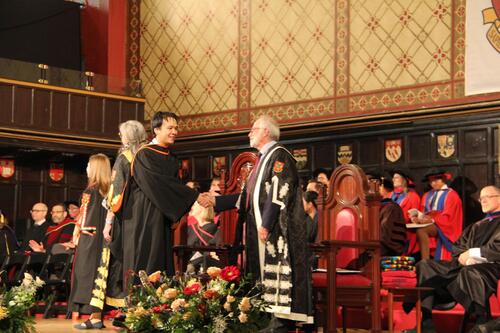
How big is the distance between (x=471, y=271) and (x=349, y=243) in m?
1.02

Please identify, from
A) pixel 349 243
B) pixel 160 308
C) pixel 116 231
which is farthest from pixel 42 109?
pixel 160 308

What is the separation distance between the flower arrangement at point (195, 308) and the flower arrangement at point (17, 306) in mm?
678

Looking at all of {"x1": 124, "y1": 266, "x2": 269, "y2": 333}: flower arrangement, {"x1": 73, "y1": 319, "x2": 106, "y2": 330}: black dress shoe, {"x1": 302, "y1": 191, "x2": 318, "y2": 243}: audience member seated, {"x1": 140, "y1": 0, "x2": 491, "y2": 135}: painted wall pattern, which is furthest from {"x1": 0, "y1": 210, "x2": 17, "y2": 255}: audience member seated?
{"x1": 124, "y1": 266, "x2": 269, "y2": 333}: flower arrangement

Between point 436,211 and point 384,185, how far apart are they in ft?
2.40

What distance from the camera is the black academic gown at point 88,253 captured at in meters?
9.02

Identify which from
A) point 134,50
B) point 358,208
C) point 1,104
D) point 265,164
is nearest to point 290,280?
point 265,164

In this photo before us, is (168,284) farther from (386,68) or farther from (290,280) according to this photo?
(386,68)

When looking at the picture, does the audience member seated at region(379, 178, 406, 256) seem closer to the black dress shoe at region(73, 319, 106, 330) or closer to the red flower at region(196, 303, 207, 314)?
the black dress shoe at region(73, 319, 106, 330)

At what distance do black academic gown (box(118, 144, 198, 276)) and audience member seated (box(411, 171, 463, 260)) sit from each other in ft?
13.6

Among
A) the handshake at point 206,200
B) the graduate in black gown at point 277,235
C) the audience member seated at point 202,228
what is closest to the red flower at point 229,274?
the graduate in black gown at point 277,235

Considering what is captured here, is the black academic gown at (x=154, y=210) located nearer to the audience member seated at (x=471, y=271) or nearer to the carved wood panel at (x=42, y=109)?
the audience member seated at (x=471, y=271)

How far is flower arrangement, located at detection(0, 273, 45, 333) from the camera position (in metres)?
6.04

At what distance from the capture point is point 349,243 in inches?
287

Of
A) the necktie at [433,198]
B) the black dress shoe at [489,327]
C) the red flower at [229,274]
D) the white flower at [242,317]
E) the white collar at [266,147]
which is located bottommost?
the black dress shoe at [489,327]
